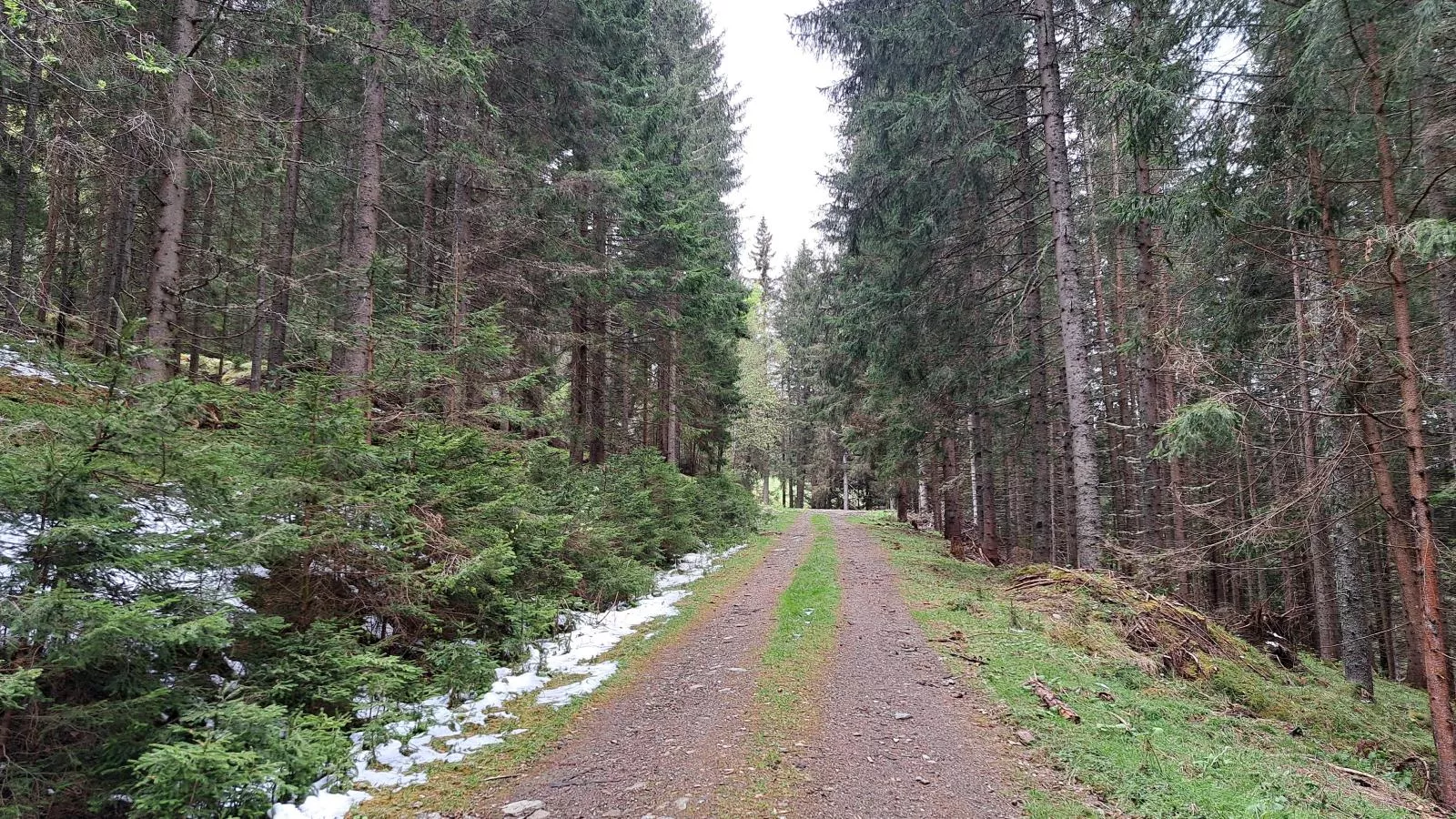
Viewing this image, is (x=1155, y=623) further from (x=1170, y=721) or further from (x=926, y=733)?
(x=926, y=733)

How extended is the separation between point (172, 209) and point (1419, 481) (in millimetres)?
13853

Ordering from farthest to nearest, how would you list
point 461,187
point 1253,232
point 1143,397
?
point 1143,397
point 461,187
point 1253,232

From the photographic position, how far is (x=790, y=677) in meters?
6.06

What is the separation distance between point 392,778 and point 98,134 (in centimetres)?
787

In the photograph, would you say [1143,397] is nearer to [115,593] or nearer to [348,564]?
[348,564]

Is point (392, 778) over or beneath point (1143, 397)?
beneath

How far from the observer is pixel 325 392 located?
517 centimetres

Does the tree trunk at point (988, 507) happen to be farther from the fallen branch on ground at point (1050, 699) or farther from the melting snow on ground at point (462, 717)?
the melting snow on ground at point (462, 717)

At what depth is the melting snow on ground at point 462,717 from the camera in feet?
12.1

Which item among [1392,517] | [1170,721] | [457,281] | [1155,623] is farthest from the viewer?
[457,281]

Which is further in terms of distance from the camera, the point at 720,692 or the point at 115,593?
the point at 720,692

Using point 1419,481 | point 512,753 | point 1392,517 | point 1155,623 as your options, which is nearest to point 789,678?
point 512,753

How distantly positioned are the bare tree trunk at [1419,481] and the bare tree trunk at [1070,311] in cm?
434

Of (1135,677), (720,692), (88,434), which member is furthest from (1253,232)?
(88,434)
